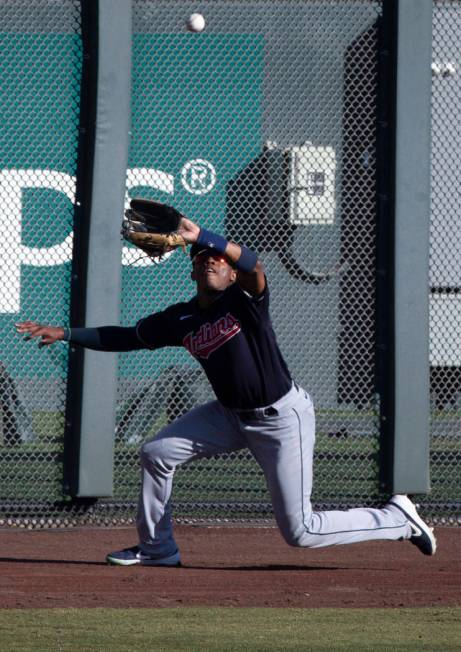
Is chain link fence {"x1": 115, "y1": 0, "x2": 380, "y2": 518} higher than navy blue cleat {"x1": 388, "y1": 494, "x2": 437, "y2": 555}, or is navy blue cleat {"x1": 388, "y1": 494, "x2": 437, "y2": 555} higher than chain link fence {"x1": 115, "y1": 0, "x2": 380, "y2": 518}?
chain link fence {"x1": 115, "y1": 0, "x2": 380, "y2": 518}

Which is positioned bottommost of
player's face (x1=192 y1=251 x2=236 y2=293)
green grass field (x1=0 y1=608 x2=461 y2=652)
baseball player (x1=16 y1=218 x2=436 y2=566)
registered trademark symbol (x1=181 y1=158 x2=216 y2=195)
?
green grass field (x1=0 y1=608 x2=461 y2=652)

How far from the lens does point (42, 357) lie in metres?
7.74

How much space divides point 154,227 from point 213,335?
711mm

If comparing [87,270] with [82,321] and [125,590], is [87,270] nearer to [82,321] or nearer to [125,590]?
[82,321]

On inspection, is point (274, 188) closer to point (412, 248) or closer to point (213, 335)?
point (412, 248)

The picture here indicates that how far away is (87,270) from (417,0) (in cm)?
260

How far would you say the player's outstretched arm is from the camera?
17.6ft

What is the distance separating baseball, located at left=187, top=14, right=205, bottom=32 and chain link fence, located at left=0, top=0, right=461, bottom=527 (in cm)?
4

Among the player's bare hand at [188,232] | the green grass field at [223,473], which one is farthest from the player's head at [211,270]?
the green grass field at [223,473]

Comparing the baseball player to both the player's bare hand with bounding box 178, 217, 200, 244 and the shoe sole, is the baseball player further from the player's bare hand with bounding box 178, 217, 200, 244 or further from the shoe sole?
the player's bare hand with bounding box 178, 217, 200, 244

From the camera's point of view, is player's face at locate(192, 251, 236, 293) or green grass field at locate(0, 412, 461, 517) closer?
player's face at locate(192, 251, 236, 293)

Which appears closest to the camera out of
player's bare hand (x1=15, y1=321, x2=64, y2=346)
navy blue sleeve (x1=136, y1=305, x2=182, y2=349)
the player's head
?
the player's head

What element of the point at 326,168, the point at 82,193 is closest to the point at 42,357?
the point at 82,193

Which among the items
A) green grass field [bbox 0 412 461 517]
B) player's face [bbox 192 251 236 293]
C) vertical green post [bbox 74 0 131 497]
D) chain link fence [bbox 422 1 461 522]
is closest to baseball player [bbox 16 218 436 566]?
player's face [bbox 192 251 236 293]
